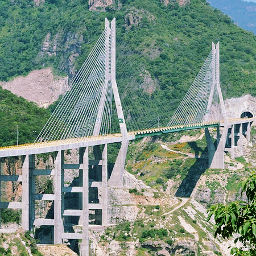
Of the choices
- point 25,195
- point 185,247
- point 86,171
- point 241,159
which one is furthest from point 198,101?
point 25,195

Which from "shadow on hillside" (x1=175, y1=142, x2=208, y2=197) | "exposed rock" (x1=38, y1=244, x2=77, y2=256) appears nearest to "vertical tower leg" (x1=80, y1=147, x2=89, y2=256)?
"exposed rock" (x1=38, y1=244, x2=77, y2=256)

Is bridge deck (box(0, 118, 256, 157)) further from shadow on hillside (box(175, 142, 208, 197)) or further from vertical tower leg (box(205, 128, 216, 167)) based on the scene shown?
shadow on hillside (box(175, 142, 208, 197))

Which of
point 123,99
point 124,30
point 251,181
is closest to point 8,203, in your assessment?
point 251,181

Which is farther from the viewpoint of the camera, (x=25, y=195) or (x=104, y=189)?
(x=104, y=189)

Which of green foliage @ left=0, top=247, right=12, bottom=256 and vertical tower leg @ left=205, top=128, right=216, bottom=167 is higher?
vertical tower leg @ left=205, top=128, right=216, bottom=167

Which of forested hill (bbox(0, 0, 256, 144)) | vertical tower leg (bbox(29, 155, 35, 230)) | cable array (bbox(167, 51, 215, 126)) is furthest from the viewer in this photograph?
forested hill (bbox(0, 0, 256, 144))

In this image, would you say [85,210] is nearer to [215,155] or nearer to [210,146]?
[210,146]

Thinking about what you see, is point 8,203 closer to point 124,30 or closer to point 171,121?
point 171,121
